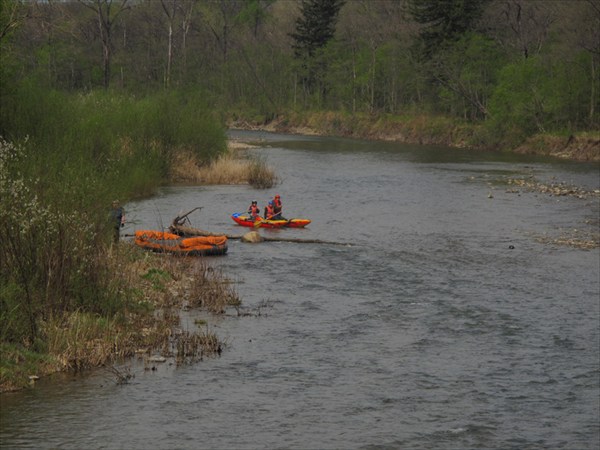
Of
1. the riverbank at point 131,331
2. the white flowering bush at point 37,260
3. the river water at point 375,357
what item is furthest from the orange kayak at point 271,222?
the white flowering bush at point 37,260

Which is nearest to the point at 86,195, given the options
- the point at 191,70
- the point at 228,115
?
the point at 228,115

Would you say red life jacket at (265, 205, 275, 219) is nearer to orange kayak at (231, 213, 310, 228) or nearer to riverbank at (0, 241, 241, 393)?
orange kayak at (231, 213, 310, 228)

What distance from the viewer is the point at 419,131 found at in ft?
283

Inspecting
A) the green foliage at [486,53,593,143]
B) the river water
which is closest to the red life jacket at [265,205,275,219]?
the river water

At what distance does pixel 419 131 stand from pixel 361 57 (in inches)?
766

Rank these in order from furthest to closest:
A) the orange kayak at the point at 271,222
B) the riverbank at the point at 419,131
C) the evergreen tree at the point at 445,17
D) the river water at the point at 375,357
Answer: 1. the evergreen tree at the point at 445,17
2. the riverbank at the point at 419,131
3. the orange kayak at the point at 271,222
4. the river water at the point at 375,357

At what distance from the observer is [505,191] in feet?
158

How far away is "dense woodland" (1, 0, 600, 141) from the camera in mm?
72938

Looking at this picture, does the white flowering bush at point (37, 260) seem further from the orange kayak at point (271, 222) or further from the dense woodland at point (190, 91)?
the orange kayak at point (271, 222)

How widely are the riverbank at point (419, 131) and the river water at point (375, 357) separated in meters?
31.9

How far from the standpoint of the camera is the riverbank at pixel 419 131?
69125 millimetres

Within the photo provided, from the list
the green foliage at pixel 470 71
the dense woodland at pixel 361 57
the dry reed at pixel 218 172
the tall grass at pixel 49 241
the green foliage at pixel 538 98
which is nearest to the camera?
the tall grass at pixel 49 241

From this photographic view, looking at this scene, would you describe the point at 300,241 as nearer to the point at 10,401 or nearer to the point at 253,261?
the point at 253,261

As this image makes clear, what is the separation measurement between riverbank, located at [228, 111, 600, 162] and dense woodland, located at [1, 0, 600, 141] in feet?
5.65
